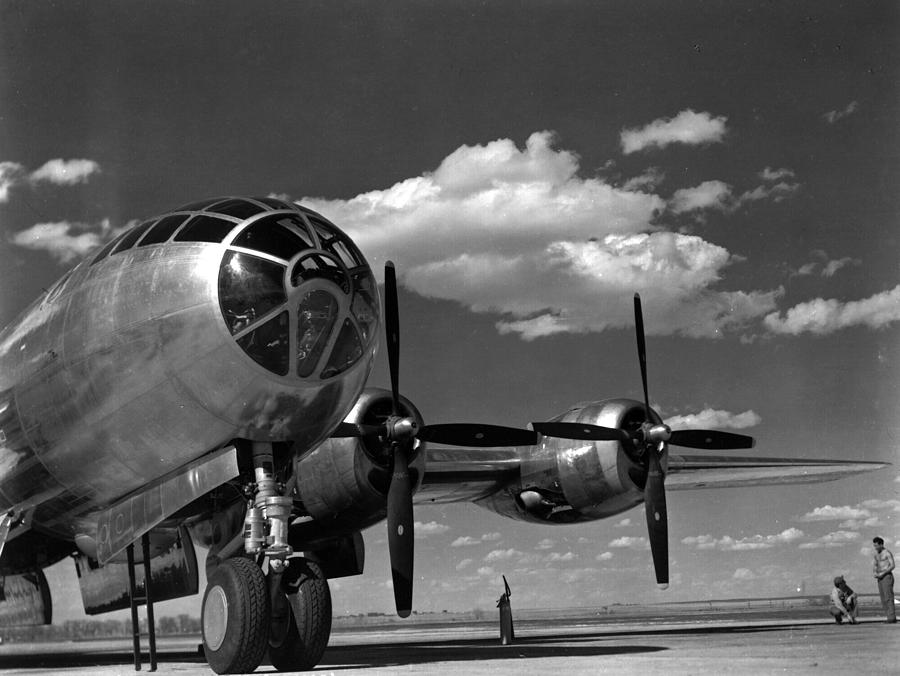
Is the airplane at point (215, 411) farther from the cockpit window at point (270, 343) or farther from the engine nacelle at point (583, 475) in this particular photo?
the engine nacelle at point (583, 475)

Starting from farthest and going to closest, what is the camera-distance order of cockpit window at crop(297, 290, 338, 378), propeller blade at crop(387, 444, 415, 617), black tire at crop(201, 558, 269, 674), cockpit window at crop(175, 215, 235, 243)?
propeller blade at crop(387, 444, 415, 617)
cockpit window at crop(175, 215, 235, 243)
cockpit window at crop(297, 290, 338, 378)
black tire at crop(201, 558, 269, 674)

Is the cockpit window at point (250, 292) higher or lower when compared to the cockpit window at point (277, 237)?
lower

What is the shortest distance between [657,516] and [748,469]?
3.84 m

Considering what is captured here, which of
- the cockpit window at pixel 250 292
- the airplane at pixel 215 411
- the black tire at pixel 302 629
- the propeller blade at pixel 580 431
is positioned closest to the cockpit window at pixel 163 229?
the airplane at pixel 215 411

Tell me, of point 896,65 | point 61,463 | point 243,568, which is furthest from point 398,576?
point 896,65

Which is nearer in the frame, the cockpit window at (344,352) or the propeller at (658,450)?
the cockpit window at (344,352)

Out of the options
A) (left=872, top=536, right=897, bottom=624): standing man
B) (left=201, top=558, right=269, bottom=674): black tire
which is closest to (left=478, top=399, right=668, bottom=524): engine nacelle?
(left=872, top=536, right=897, bottom=624): standing man

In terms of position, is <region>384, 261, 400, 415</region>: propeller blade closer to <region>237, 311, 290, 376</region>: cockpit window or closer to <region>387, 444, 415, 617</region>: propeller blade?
<region>387, 444, 415, 617</region>: propeller blade

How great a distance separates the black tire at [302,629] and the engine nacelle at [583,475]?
6990mm

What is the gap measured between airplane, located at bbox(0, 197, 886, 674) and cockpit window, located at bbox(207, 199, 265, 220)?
0.07ft

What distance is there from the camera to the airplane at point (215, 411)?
8797 mm

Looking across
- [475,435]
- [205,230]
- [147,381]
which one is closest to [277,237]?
[205,230]

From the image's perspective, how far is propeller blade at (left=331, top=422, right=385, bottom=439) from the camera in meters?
12.2

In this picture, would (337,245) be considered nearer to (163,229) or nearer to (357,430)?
(163,229)
